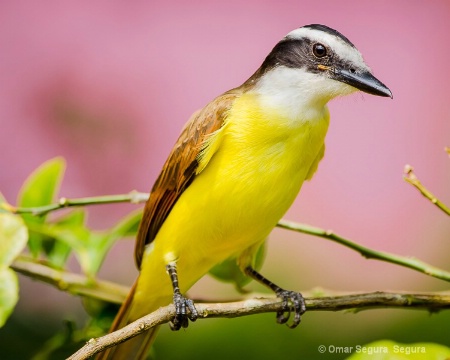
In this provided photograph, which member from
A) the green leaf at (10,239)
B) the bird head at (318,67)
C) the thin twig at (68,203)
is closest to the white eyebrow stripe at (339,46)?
the bird head at (318,67)

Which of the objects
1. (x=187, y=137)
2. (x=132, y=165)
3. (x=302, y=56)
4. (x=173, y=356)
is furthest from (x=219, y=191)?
(x=132, y=165)

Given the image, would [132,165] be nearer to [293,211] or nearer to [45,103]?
[45,103]

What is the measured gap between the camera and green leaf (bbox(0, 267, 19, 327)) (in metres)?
1.02

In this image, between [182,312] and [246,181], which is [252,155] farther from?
[182,312]

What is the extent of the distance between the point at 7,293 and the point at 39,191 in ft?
0.97

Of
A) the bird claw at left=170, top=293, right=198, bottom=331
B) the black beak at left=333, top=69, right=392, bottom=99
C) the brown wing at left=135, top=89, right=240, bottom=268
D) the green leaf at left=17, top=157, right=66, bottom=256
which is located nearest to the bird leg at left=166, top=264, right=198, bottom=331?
the bird claw at left=170, top=293, right=198, bottom=331

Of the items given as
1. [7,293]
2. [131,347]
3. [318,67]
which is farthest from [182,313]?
[318,67]

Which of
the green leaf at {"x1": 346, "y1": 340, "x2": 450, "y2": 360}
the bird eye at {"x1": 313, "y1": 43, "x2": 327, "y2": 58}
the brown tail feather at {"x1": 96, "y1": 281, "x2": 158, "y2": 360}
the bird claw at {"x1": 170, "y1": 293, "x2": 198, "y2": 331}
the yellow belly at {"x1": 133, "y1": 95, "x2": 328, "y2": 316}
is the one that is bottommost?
the brown tail feather at {"x1": 96, "y1": 281, "x2": 158, "y2": 360}

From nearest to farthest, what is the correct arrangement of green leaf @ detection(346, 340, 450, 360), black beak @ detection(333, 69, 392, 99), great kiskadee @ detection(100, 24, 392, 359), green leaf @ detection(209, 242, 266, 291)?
green leaf @ detection(346, 340, 450, 360) → black beak @ detection(333, 69, 392, 99) → great kiskadee @ detection(100, 24, 392, 359) → green leaf @ detection(209, 242, 266, 291)

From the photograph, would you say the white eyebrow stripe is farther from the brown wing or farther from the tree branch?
the tree branch

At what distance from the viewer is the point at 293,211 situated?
6.19 feet

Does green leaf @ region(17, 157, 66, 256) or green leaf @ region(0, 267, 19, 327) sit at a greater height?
green leaf @ region(17, 157, 66, 256)

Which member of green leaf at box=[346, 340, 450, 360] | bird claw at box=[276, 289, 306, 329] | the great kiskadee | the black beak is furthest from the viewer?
bird claw at box=[276, 289, 306, 329]

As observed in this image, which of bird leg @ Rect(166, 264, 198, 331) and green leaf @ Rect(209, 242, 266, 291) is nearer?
bird leg @ Rect(166, 264, 198, 331)
